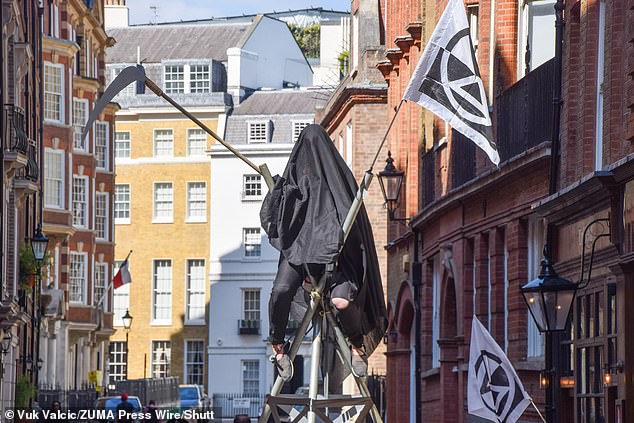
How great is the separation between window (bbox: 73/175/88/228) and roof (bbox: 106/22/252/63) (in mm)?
25369

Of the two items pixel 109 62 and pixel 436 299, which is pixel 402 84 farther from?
pixel 109 62

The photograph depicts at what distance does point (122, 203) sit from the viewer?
8231 centimetres

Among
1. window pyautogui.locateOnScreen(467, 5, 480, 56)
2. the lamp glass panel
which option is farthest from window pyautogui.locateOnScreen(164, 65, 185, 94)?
the lamp glass panel

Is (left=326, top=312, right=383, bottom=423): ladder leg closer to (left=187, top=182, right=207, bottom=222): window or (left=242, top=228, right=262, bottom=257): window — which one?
(left=242, top=228, right=262, bottom=257): window

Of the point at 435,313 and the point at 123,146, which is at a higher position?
the point at 123,146

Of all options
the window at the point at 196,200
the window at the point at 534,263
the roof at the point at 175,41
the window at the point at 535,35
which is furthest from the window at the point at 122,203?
the window at the point at 534,263

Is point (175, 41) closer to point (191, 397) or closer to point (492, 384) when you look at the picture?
point (191, 397)

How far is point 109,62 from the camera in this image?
85.4 meters

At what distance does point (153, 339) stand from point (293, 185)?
2771 inches

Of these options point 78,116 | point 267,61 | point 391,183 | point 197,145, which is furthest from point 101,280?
point 391,183

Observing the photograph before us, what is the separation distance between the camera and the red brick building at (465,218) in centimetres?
2280

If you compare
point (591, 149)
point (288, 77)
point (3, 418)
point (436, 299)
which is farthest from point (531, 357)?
point (288, 77)

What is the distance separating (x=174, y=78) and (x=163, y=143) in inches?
151

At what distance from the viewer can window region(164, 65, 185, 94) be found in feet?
273
